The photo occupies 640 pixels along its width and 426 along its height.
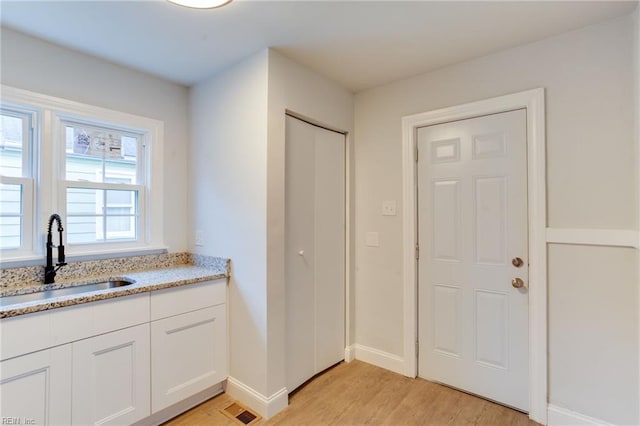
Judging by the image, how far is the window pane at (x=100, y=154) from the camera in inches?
85.3

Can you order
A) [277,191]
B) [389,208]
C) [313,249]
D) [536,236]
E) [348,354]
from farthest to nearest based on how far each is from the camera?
[348,354], [389,208], [313,249], [277,191], [536,236]

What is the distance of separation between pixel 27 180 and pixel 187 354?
1476mm

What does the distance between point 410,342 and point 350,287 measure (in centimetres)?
65

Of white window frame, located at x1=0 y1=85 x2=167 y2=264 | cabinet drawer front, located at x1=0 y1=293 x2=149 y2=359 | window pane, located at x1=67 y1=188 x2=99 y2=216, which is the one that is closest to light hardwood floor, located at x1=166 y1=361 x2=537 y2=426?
cabinet drawer front, located at x1=0 y1=293 x2=149 y2=359

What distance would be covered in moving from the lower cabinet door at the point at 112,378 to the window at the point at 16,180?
33.1 inches

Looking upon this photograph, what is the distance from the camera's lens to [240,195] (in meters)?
2.21

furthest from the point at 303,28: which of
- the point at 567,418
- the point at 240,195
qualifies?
the point at 567,418

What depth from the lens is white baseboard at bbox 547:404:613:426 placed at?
180 cm

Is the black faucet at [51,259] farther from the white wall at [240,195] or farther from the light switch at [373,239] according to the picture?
the light switch at [373,239]

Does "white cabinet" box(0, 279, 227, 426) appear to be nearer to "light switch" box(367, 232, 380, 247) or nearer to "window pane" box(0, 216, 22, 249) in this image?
"window pane" box(0, 216, 22, 249)

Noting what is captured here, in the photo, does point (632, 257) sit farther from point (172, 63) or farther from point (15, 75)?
point (15, 75)

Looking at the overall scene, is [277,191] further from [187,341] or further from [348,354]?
[348,354]

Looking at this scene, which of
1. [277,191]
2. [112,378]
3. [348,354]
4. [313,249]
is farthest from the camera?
[348,354]

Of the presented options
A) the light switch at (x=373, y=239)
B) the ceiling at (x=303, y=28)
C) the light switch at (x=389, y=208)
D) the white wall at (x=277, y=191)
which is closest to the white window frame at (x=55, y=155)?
the ceiling at (x=303, y=28)
